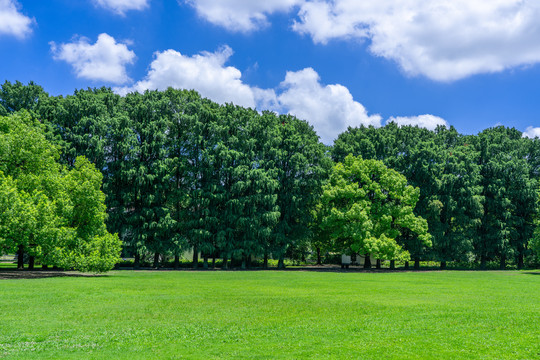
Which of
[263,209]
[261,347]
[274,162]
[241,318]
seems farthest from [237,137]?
[261,347]

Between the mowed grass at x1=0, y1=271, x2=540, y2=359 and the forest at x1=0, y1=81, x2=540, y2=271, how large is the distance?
22332mm

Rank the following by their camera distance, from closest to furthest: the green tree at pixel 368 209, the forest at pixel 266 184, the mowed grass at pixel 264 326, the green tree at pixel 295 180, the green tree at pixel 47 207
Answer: the mowed grass at pixel 264 326
the green tree at pixel 47 207
the forest at pixel 266 184
the green tree at pixel 368 209
the green tree at pixel 295 180

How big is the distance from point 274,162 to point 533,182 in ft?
113

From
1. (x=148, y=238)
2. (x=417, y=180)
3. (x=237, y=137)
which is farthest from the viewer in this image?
(x=417, y=180)

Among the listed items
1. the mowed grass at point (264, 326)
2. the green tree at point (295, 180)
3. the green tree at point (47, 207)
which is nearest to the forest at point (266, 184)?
the green tree at point (295, 180)

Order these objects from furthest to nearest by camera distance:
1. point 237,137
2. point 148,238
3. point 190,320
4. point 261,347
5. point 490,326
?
point 237,137, point 148,238, point 190,320, point 490,326, point 261,347

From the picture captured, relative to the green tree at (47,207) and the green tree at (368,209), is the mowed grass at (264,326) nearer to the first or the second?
the green tree at (47,207)

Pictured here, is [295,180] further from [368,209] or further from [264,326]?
[264,326]

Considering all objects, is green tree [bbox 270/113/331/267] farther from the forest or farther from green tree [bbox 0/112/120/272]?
green tree [bbox 0/112/120/272]

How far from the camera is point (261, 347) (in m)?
10.0

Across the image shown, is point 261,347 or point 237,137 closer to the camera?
point 261,347

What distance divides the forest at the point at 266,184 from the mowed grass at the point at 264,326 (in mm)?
22332

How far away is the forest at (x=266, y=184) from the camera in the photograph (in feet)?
150

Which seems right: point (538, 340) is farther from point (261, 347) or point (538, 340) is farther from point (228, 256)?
point (228, 256)
